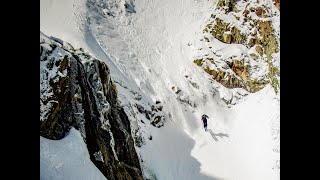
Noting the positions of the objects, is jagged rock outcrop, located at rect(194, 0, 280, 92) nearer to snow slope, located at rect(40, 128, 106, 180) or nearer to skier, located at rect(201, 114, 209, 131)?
skier, located at rect(201, 114, 209, 131)

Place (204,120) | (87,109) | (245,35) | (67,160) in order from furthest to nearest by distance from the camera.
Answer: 1. (245,35)
2. (204,120)
3. (87,109)
4. (67,160)

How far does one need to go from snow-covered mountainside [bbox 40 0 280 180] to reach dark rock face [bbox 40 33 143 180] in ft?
0.08

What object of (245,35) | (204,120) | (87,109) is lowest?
(204,120)

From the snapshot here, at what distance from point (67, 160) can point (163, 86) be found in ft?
20.5

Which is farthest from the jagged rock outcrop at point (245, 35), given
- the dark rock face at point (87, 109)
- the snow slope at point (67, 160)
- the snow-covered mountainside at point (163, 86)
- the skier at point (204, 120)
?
the snow slope at point (67, 160)

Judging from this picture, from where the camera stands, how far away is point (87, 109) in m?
7.82

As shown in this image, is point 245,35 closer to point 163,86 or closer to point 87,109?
point 163,86

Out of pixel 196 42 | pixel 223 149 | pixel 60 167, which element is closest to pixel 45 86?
pixel 60 167

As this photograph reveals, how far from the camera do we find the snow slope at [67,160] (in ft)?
21.1

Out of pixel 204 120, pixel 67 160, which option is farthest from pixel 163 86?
pixel 67 160

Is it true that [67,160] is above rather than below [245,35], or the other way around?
above

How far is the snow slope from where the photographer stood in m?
6.43

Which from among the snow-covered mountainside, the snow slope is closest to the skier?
the snow-covered mountainside
